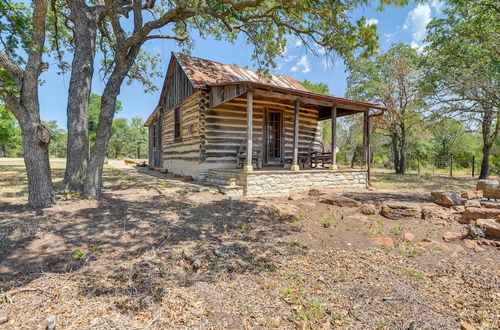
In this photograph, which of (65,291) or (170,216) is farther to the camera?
(170,216)

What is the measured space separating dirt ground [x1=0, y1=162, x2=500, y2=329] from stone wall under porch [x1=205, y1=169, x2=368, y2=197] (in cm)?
246

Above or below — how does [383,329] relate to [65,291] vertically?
below

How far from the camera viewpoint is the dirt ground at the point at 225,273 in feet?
8.05

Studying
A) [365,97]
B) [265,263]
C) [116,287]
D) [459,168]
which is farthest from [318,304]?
[459,168]

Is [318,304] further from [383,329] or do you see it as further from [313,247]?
[313,247]

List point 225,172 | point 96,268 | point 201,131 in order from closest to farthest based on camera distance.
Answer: point 96,268 → point 225,172 → point 201,131

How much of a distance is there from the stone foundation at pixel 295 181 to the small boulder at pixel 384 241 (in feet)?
13.1

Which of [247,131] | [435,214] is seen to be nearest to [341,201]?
[435,214]

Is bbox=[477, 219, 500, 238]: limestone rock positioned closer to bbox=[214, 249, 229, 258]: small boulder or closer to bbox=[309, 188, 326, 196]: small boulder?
bbox=[309, 188, 326, 196]: small boulder

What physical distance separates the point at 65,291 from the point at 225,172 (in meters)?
6.31

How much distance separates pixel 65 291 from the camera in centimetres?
267

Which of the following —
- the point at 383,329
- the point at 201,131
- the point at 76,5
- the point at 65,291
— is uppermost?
the point at 76,5

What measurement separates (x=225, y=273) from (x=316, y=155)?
30.5 feet

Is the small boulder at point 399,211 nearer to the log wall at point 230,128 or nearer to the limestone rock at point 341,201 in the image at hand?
the limestone rock at point 341,201
